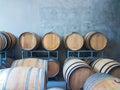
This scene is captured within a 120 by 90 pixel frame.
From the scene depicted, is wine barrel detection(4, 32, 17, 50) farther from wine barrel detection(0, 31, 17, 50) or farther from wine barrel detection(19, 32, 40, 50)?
wine barrel detection(19, 32, 40, 50)

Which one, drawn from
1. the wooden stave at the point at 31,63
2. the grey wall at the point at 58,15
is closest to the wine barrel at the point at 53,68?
the grey wall at the point at 58,15

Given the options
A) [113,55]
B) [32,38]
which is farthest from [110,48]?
[32,38]

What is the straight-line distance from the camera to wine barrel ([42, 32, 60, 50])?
5.34 metres

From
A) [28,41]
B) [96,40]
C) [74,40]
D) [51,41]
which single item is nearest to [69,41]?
[74,40]

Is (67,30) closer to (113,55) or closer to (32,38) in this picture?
(32,38)

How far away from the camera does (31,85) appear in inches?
82.0

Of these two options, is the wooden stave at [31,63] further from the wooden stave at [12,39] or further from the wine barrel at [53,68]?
the wooden stave at [12,39]

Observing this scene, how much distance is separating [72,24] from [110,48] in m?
1.40

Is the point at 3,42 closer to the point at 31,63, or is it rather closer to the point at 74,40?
the point at 74,40

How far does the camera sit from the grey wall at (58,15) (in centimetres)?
602

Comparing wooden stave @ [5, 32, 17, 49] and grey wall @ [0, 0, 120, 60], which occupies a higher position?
grey wall @ [0, 0, 120, 60]

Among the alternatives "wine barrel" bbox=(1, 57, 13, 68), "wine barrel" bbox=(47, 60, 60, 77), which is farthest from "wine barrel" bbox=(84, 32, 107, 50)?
"wine barrel" bbox=(1, 57, 13, 68)

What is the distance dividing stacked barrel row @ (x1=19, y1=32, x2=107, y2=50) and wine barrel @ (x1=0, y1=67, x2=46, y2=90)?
3.08m

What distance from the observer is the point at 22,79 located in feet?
6.93
